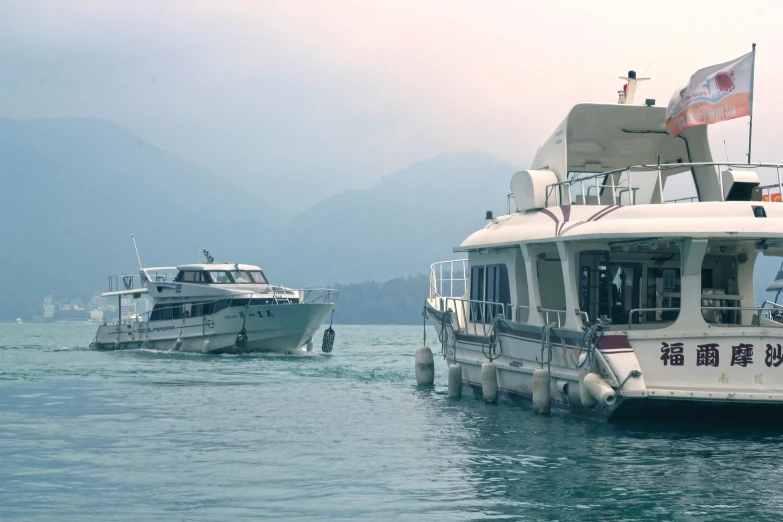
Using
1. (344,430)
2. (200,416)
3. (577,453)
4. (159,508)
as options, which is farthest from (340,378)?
(159,508)

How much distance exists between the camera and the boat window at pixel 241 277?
51.1 metres

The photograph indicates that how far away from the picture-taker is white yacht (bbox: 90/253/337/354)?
49.2 meters

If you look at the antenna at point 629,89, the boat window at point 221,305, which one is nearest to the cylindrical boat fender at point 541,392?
the antenna at point 629,89

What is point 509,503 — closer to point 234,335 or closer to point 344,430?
point 344,430

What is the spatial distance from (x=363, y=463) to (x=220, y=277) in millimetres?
34639

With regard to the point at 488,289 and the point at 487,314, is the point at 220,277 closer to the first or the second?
the point at 487,314

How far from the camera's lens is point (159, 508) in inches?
553

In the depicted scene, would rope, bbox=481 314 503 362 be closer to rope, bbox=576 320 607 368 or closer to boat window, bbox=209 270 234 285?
rope, bbox=576 320 607 368

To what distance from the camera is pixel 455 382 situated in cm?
2678

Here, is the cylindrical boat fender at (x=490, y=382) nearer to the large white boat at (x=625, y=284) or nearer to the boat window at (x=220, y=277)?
the large white boat at (x=625, y=284)

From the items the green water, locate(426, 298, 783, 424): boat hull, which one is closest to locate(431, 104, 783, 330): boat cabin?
locate(426, 298, 783, 424): boat hull

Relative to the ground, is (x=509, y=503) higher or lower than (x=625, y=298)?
lower

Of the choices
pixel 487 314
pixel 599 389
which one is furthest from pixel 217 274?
pixel 599 389

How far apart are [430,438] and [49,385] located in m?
18.6
